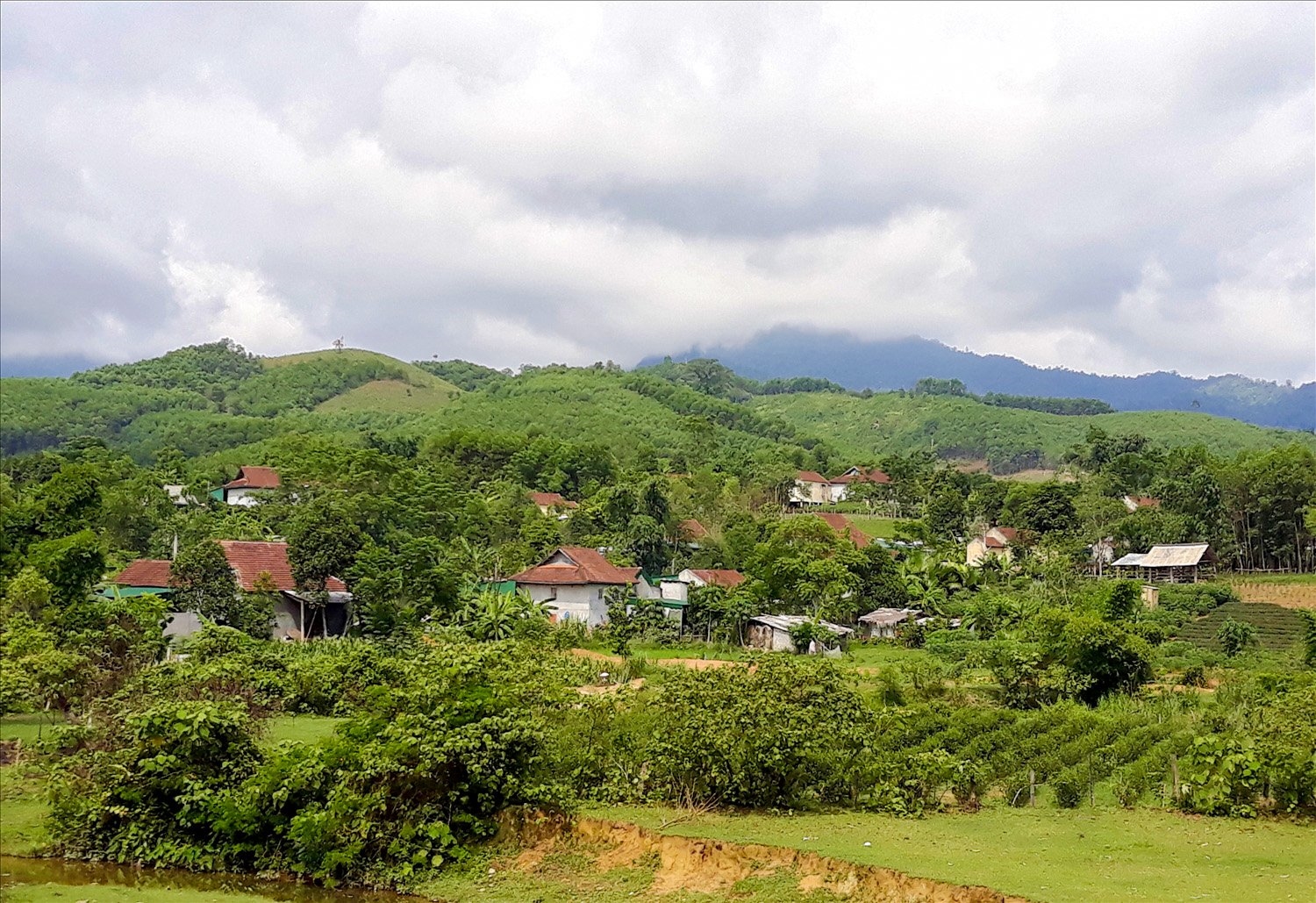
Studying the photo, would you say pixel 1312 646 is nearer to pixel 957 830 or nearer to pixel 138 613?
pixel 957 830

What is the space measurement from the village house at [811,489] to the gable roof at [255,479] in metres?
36.6

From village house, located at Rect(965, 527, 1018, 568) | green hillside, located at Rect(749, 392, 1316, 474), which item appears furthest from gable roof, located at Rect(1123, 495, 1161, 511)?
green hillside, located at Rect(749, 392, 1316, 474)

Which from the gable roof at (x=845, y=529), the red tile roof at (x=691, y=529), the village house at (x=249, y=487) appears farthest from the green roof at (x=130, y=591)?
the gable roof at (x=845, y=529)

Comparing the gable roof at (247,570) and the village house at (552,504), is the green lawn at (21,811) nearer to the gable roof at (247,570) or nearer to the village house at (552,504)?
the gable roof at (247,570)

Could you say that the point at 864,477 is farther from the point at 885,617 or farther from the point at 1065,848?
the point at 1065,848

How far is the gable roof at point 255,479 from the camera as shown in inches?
2672

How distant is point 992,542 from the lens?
206 feet

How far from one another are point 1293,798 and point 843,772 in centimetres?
620

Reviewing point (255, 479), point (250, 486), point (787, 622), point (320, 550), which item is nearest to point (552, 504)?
point (250, 486)

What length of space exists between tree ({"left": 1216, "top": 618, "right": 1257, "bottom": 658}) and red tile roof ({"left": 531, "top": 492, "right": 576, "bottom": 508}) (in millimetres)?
38304

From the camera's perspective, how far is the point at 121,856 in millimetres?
15312

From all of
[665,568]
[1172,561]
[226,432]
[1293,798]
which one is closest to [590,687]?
[1293,798]

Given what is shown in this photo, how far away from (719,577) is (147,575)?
2485 cm

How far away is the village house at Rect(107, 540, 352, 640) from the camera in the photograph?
35.9 metres
